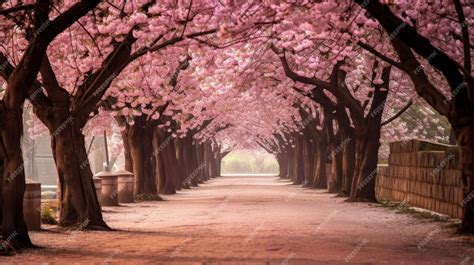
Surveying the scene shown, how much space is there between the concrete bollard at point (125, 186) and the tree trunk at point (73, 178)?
41.2 ft

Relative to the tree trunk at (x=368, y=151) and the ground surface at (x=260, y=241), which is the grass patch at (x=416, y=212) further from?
the tree trunk at (x=368, y=151)

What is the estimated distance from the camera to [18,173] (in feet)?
45.0

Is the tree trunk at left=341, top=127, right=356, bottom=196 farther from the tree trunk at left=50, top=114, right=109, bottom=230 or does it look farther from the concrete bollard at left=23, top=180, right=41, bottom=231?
the concrete bollard at left=23, top=180, right=41, bottom=231

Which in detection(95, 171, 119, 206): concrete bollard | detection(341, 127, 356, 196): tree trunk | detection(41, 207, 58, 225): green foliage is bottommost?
detection(41, 207, 58, 225): green foliage

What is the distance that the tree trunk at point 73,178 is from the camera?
1842cm

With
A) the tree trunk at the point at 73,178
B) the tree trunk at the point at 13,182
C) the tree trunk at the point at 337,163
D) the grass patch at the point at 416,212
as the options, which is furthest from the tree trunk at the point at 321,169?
the tree trunk at the point at 13,182

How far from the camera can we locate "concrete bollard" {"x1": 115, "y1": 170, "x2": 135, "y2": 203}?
A: 31844 mm

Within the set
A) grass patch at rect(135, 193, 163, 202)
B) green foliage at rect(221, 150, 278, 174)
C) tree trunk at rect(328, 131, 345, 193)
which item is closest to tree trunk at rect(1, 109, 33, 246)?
grass patch at rect(135, 193, 163, 202)

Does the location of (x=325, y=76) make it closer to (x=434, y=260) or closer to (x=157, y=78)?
(x=157, y=78)

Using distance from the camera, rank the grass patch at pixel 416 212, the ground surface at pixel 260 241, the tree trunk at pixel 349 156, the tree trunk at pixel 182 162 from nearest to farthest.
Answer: the ground surface at pixel 260 241 < the grass patch at pixel 416 212 < the tree trunk at pixel 349 156 < the tree trunk at pixel 182 162

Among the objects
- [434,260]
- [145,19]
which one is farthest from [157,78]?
[434,260]

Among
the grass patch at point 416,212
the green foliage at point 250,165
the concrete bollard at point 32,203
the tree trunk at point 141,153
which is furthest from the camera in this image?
the green foliage at point 250,165

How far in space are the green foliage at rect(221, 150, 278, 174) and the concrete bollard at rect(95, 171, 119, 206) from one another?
116180 millimetres

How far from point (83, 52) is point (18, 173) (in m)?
11.2
